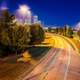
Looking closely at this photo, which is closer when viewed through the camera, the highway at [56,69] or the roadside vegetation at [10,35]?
the highway at [56,69]

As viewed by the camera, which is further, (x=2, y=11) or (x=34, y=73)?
(x=2, y=11)

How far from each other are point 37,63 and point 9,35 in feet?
29.8

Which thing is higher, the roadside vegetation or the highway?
the roadside vegetation

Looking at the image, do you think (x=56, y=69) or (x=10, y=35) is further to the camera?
(x=10, y=35)

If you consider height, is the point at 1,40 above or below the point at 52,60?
above

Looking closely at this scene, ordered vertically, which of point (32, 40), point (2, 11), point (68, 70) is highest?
point (2, 11)

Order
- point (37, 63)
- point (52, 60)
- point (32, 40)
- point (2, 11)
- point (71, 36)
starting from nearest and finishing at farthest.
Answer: point (37, 63) < point (52, 60) < point (2, 11) < point (32, 40) < point (71, 36)

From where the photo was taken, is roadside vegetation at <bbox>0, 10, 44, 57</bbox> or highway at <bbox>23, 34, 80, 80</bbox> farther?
roadside vegetation at <bbox>0, 10, 44, 57</bbox>

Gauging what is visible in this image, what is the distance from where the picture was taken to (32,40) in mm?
57406

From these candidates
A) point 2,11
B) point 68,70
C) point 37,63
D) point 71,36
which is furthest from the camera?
point 71,36

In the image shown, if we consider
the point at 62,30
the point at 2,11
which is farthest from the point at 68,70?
the point at 62,30

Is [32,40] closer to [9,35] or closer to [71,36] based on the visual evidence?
[9,35]

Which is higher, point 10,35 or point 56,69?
point 10,35

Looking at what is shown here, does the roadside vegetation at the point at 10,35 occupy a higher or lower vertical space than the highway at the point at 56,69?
higher
